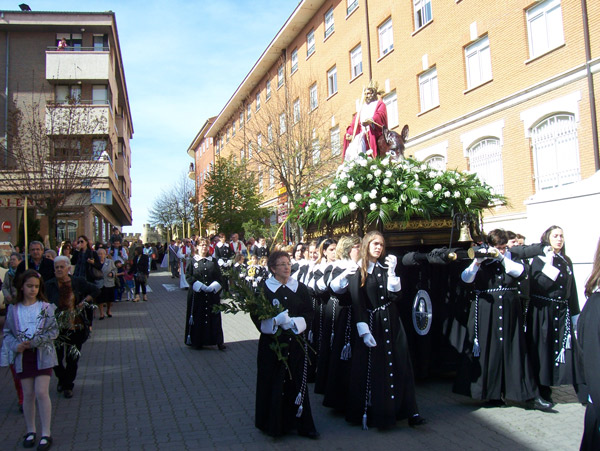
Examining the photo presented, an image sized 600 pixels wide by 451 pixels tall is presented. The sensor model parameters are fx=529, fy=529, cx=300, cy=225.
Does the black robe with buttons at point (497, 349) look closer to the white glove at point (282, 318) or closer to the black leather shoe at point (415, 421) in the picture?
the black leather shoe at point (415, 421)

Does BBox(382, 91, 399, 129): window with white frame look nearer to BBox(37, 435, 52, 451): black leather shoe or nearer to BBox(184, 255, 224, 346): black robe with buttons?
BBox(184, 255, 224, 346): black robe with buttons

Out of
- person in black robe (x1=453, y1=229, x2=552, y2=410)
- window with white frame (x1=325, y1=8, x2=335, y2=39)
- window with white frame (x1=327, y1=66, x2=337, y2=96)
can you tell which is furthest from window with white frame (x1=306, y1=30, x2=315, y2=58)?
person in black robe (x1=453, y1=229, x2=552, y2=410)

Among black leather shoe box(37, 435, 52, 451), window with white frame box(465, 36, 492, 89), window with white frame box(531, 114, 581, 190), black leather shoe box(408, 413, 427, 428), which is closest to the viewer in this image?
black leather shoe box(37, 435, 52, 451)

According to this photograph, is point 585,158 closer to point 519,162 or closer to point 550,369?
point 519,162

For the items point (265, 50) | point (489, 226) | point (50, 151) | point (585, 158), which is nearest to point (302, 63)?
point (265, 50)

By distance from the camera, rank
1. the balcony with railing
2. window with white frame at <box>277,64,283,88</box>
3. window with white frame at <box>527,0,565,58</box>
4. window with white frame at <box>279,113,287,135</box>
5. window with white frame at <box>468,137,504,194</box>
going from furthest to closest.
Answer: window with white frame at <box>277,64,283,88</box> → the balcony with railing → window with white frame at <box>279,113,287,135</box> → window with white frame at <box>468,137,504,194</box> → window with white frame at <box>527,0,565,58</box>

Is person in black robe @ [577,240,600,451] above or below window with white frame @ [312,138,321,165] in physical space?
below

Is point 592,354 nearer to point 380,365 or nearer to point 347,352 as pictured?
point 380,365

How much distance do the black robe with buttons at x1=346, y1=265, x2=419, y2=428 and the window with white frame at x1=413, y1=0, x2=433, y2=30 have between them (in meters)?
16.6

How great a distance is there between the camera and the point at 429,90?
1967 cm

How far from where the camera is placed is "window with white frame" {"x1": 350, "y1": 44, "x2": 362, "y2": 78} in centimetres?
2419

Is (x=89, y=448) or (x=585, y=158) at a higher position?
(x=585, y=158)

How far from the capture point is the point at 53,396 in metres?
6.81

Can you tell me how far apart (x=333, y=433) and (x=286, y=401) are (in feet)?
1.92
